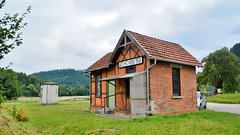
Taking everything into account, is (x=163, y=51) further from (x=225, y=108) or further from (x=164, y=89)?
(x=225, y=108)

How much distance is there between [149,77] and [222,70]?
32110mm

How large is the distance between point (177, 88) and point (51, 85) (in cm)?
1781

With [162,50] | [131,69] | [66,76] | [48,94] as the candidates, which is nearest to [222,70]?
[162,50]

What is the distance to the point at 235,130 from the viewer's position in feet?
22.0

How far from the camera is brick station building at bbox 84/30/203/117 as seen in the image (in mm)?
10416

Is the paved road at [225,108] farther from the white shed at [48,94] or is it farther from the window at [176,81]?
the white shed at [48,94]

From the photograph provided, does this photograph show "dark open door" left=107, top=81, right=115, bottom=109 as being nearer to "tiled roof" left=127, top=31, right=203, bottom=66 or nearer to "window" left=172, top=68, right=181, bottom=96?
"tiled roof" left=127, top=31, right=203, bottom=66

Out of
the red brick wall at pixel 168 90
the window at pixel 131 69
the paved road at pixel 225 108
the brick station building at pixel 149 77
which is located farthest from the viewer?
the paved road at pixel 225 108

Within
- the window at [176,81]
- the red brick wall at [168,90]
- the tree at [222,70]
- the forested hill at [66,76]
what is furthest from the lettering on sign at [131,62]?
the forested hill at [66,76]

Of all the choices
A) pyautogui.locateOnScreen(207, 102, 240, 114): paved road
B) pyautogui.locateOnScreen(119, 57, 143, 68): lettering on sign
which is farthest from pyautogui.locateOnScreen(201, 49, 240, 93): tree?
pyautogui.locateOnScreen(119, 57, 143, 68): lettering on sign

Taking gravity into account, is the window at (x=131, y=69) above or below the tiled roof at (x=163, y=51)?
below

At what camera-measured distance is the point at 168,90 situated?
11492 mm

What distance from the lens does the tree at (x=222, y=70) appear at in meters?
35.9

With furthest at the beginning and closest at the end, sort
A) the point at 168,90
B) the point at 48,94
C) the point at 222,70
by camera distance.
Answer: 1. the point at 222,70
2. the point at 48,94
3. the point at 168,90
